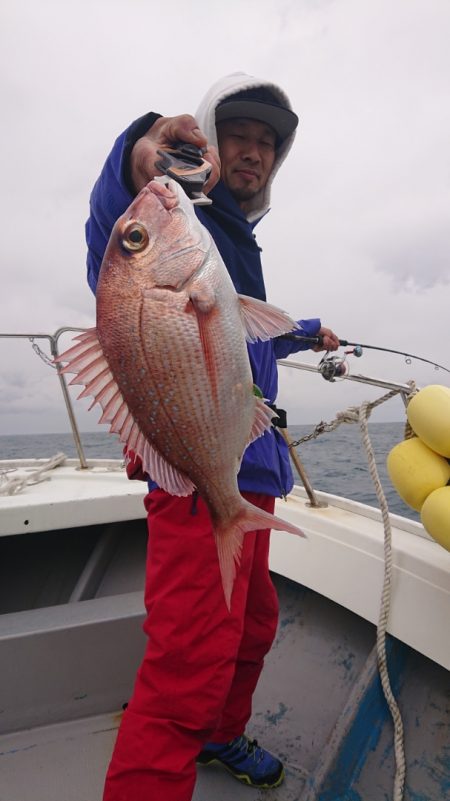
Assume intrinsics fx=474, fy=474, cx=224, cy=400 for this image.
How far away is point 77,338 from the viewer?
4.12 ft

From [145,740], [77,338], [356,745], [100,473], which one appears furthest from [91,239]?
[100,473]

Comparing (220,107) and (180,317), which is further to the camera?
(220,107)

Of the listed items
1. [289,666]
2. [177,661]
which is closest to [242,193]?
[177,661]

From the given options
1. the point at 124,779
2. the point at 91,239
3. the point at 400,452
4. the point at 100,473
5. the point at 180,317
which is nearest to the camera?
the point at 180,317

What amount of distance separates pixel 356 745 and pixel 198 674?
0.95 meters

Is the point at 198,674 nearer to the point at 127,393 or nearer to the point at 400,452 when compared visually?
the point at 127,393

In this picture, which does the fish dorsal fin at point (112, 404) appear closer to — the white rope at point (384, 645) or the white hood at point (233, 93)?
the white hood at point (233, 93)

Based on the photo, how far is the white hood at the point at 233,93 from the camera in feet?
6.18

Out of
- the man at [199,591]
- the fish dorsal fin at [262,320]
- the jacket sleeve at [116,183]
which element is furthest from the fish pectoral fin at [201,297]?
the jacket sleeve at [116,183]

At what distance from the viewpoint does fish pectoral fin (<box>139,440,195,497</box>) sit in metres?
1.28

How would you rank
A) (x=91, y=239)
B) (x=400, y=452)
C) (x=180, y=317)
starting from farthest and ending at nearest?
1. (x=400, y=452)
2. (x=91, y=239)
3. (x=180, y=317)

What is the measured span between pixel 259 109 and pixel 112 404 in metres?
1.48

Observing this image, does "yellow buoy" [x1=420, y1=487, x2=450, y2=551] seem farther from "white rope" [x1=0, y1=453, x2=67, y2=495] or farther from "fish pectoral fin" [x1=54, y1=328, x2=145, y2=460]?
"white rope" [x1=0, y1=453, x2=67, y2=495]

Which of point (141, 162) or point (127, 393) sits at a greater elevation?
point (141, 162)
